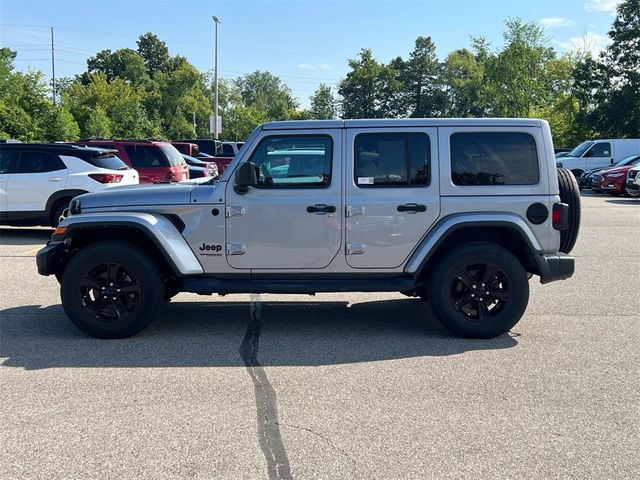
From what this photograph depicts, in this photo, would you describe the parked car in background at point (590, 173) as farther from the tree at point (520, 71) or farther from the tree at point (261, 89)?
the tree at point (261, 89)

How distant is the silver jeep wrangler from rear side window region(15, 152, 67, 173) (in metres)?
6.69

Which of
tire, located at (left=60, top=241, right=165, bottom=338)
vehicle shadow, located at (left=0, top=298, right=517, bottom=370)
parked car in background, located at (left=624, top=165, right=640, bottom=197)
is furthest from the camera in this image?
parked car in background, located at (left=624, top=165, right=640, bottom=197)

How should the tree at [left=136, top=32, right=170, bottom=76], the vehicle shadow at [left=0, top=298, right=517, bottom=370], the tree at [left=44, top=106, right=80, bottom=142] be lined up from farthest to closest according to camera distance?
the tree at [left=136, top=32, right=170, bottom=76] → the tree at [left=44, top=106, right=80, bottom=142] → the vehicle shadow at [left=0, top=298, right=517, bottom=370]

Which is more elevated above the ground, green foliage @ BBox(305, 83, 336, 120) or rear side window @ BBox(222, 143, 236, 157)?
green foliage @ BBox(305, 83, 336, 120)

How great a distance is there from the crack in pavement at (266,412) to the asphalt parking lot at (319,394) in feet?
0.04

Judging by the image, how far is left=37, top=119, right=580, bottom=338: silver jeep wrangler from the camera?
5.74m

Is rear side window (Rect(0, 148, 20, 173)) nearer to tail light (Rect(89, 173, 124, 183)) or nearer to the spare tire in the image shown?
tail light (Rect(89, 173, 124, 183))

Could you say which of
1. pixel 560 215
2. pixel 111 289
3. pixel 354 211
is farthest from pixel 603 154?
pixel 111 289

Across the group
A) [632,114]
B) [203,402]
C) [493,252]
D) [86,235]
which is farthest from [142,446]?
[632,114]

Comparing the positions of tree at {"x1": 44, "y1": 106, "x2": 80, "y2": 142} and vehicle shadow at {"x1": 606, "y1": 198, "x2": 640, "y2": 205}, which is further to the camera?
tree at {"x1": 44, "y1": 106, "x2": 80, "y2": 142}

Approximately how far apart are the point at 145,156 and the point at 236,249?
10.4m

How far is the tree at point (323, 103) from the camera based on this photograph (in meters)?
74.2

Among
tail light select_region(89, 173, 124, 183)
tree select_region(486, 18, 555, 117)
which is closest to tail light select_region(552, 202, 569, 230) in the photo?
tail light select_region(89, 173, 124, 183)

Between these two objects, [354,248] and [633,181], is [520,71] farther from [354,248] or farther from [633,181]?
[354,248]
